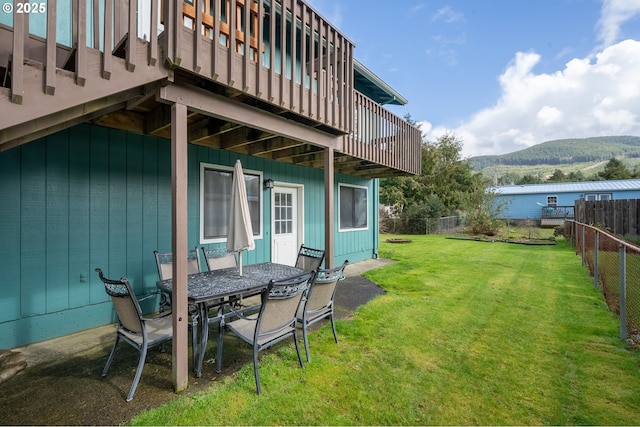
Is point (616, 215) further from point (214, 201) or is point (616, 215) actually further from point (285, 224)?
point (214, 201)

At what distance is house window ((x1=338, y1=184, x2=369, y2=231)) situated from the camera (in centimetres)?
794

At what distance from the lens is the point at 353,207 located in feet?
27.5

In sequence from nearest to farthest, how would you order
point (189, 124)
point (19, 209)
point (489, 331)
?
point (19, 209)
point (489, 331)
point (189, 124)

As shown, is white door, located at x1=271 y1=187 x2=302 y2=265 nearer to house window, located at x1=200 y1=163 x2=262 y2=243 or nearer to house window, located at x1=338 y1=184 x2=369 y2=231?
house window, located at x1=200 y1=163 x2=262 y2=243

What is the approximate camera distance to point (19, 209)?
10.1ft

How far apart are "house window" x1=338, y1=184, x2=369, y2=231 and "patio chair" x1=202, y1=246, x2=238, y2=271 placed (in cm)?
399

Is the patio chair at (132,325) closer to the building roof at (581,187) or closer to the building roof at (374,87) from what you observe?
the building roof at (374,87)

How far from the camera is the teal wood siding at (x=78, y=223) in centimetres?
307

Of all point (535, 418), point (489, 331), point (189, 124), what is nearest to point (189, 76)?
point (189, 124)

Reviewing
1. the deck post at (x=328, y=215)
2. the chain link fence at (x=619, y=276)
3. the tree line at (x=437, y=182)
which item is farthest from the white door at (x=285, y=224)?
the tree line at (x=437, y=182)

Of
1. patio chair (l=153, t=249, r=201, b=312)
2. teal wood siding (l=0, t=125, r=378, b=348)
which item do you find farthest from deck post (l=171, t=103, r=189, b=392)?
teal wood siding (l=0, t=125, r=378, b=348)

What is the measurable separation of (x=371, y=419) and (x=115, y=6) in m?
3.71

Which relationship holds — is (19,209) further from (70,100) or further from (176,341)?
(176,341)

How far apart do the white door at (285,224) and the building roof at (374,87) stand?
3388mm
